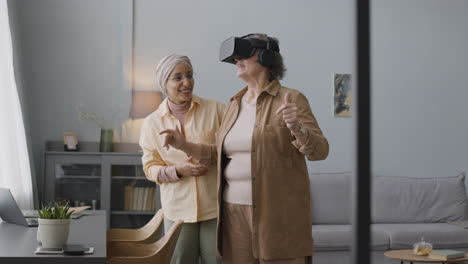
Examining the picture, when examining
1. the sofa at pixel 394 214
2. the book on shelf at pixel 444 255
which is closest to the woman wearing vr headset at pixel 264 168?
the book on shelf at pixel 444 255

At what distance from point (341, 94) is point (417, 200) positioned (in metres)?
1.20

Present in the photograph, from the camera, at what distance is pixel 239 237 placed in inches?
91.3

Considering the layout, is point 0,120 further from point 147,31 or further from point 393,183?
point 393,183

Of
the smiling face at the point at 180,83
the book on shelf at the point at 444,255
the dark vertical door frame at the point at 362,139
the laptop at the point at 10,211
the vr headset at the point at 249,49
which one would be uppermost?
the vr headset at the point at 249,49

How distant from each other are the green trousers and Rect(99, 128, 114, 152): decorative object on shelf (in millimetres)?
2570

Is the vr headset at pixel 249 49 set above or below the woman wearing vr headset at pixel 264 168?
above

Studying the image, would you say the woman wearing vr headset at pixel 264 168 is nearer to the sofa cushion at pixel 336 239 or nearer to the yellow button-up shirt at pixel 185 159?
the yellow button-up shirt at pixel 185 159

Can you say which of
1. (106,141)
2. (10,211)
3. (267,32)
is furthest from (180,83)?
(267,32)

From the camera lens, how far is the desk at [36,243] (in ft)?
6.39

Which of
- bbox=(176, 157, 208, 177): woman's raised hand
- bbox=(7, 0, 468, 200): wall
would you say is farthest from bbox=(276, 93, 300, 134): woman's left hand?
bbox=(7, 0, 468, 200): wall

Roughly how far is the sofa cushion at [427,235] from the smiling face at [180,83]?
284 centimetres

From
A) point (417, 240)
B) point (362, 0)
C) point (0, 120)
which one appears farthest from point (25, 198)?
point (362, 0)

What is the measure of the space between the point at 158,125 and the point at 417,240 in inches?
118

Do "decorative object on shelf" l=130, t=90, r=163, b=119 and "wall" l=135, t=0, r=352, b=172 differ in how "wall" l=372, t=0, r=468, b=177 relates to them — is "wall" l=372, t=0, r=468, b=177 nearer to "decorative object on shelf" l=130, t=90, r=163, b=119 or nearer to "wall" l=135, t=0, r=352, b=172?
"wall" l=135, t=0, r=352, b=172
